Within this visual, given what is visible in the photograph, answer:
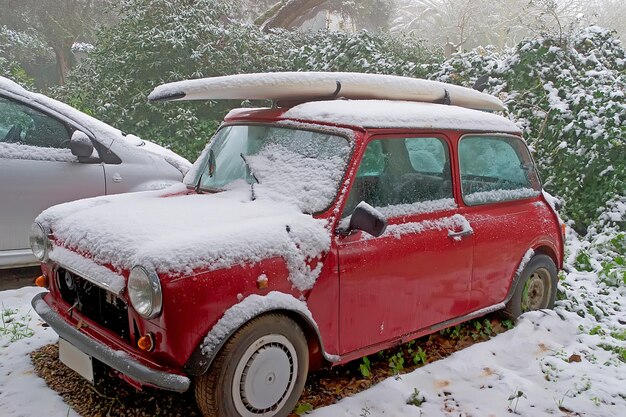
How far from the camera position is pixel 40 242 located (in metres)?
3.55

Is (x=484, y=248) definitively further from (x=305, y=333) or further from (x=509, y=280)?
(x=305, y=333)

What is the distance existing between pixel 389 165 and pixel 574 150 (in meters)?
5.54

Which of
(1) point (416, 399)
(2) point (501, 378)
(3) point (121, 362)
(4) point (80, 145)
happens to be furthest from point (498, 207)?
(4) point (80, 145)

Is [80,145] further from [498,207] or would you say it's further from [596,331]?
[596,331]

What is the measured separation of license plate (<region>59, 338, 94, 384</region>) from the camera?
302cm

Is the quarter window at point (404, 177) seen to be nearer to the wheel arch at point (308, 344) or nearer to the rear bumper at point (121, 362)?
the wheel arch at point (308, 344)

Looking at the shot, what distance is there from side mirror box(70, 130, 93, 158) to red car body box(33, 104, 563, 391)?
70.7 inches

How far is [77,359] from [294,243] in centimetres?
138

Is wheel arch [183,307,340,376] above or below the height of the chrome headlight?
below

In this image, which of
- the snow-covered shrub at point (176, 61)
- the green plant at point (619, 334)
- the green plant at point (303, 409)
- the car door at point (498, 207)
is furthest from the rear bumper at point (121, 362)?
the snow-covered shrub at point (176, 61)

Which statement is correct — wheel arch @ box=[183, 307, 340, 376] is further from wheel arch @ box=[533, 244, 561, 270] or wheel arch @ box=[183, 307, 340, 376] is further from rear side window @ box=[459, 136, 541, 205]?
wheel arch @ box=[533, 244, 561, 270]

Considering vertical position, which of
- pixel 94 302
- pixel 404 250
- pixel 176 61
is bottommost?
pixel 94 302

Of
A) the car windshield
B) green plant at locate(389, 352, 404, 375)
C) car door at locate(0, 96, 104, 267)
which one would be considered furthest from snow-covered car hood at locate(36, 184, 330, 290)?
car door at locate(0, 96, 104, 267)

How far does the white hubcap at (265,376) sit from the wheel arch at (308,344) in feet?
0.46
